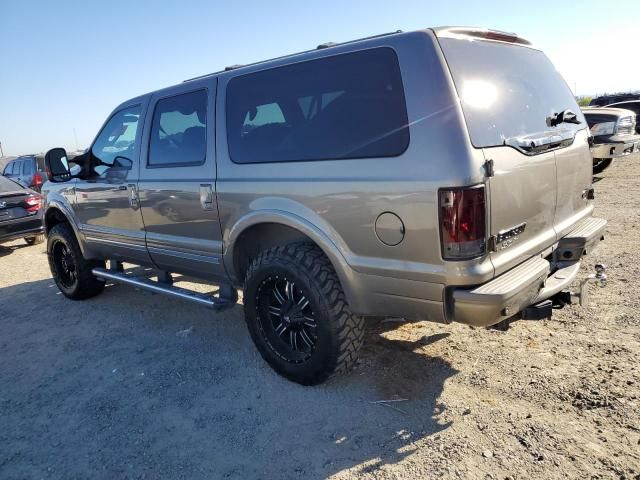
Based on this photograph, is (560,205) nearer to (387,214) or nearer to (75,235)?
(387,214)

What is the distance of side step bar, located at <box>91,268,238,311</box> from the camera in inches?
147

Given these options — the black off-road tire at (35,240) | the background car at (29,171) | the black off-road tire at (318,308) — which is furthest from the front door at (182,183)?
the background car at (29,171)

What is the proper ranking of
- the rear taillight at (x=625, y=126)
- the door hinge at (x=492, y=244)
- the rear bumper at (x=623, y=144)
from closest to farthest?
the door hinge at (x=492, y=244)
the rear bumper at (x=623, y=144)
the rear taillight at (x=625, y=126)

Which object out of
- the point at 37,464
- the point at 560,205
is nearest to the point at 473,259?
the point at 560,205

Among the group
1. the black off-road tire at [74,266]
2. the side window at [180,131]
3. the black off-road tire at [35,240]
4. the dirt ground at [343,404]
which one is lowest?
the dirt ground at [343,404]

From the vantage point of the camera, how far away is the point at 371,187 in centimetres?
266

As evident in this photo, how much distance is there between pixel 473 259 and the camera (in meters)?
2.46

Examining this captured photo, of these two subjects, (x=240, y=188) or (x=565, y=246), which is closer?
(x=565, y=246)

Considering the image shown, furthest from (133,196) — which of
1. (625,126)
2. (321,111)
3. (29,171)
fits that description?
(29,171)

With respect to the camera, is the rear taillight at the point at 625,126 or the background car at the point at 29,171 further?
the background car at the point at 29,171

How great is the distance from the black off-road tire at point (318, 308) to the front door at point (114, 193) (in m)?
1.79

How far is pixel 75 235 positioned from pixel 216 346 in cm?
243

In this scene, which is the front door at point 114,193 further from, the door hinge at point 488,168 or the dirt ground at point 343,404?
the door hinge at point 488,168

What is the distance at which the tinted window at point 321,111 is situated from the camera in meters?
2.65
